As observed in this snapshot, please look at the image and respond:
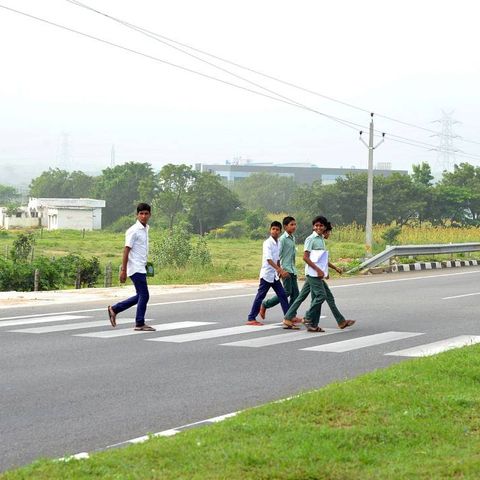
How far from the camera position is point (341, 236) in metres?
54.4

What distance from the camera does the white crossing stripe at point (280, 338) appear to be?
12.8 m

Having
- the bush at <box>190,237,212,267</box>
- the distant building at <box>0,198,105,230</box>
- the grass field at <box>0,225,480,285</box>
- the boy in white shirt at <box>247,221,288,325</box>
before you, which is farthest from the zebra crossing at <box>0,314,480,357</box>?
the distant building at <box>0,198,105,230</box>

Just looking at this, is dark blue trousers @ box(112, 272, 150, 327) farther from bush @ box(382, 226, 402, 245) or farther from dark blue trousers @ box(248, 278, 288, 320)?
bush @ box(382, 226, 402, 245)

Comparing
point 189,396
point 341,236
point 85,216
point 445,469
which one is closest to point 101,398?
point 189,396

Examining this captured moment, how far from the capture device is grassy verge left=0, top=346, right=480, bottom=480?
5.63 m

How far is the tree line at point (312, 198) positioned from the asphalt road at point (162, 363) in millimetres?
59138

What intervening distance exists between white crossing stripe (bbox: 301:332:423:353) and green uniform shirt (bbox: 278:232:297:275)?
211cm

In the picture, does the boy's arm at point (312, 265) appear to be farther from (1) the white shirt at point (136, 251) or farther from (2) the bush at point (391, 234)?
(2) the bush at point (391, 234)

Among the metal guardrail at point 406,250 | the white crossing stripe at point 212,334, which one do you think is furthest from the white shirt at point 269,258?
the metal guardrail at point 406,250

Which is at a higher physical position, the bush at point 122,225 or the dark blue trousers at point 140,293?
the bush at point 122,225

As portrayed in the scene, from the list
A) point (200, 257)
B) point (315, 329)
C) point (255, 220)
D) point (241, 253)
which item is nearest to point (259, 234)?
point (255, 220)

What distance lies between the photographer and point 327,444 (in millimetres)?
6273

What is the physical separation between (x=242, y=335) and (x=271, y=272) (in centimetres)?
160

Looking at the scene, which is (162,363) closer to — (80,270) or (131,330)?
(131,330)
